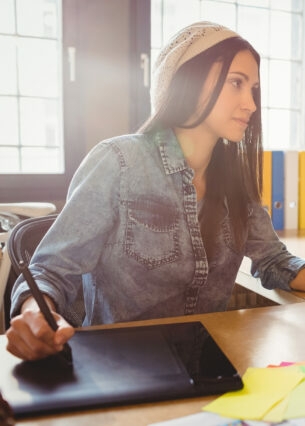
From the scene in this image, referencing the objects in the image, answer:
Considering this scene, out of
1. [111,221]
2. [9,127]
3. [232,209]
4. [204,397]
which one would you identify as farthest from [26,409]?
[9,127]

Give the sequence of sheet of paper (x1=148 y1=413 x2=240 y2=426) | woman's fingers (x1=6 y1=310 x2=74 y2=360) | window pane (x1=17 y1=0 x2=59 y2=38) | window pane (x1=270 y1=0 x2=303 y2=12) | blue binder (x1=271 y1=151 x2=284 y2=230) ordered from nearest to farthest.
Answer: sheet of paper (x1=148 y1=413 x2=240 y2=426), woman's fingers (x1=6 y1=310 x2=74 y2=360), blue binder (x1=271 y1=151 x2=284 y2=230), window pane (x1=17 y1=0 x2=59 y2=38), window pane (x1=270 y1=0 x2=303 y2=12)

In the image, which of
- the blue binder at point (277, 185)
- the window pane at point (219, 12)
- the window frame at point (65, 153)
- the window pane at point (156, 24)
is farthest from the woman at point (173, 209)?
the window pane at point (219, 12)

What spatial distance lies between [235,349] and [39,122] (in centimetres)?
175

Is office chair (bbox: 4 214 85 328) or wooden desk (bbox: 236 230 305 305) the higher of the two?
office chair (bbox: 4 214 85 328)

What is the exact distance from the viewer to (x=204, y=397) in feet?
1.91

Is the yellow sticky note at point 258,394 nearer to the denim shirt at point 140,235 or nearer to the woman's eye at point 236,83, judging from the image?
the denim shirt at point 140,235

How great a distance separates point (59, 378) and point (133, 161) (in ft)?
1.83

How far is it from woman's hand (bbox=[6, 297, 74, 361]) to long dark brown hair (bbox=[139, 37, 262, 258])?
538mm

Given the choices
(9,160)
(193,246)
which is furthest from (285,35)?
(193,246)

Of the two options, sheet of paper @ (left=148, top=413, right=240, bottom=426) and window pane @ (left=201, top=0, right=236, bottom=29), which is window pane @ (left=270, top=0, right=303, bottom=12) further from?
sheet of paper @ (left=148, top=413, right=240, bottom=426)

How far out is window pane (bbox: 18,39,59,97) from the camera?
2.15 metres

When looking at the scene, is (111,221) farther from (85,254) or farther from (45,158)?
(45,158)

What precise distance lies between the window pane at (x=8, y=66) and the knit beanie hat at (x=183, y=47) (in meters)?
1.23

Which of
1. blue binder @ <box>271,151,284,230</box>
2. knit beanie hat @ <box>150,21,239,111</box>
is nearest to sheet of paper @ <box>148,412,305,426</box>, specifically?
knit beanie hat @ <box>150,21,239,111</box>
